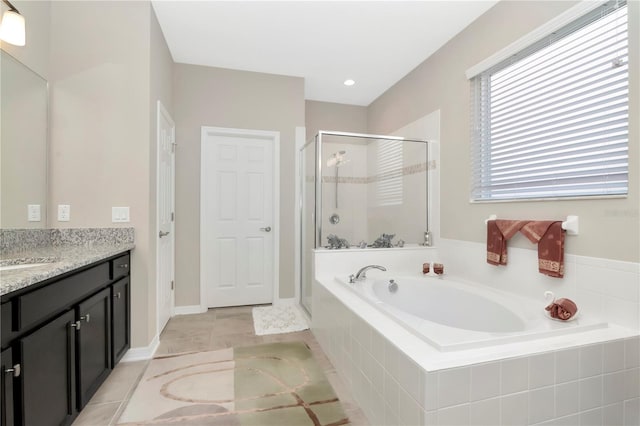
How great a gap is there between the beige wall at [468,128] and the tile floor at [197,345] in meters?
1.53

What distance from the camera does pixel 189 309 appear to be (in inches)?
122

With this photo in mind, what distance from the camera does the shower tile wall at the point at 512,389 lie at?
1.09m

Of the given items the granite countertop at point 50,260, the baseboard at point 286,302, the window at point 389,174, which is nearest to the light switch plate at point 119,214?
the granite countertop at point 50,260

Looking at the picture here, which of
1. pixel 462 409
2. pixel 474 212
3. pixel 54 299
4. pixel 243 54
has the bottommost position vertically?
pixel 462 409

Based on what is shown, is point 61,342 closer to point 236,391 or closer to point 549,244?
point 236,391

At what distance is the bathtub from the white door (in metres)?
1.56

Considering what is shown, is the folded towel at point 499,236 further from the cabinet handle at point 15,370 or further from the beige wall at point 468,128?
the cabinet handle at point 15,370

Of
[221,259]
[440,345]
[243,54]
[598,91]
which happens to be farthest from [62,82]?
[598,91]

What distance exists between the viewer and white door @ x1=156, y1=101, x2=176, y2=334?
2432mm

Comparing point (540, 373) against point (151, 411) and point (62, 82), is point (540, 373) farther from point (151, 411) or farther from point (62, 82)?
point (62, 82)

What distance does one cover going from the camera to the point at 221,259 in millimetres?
3248

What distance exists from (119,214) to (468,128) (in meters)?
2.74

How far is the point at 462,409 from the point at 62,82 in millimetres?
2995

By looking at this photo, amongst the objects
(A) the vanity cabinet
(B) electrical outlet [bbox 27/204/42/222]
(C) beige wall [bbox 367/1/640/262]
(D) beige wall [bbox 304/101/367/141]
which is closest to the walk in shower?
(C) beige wall [bbox 367/1/640/262]
